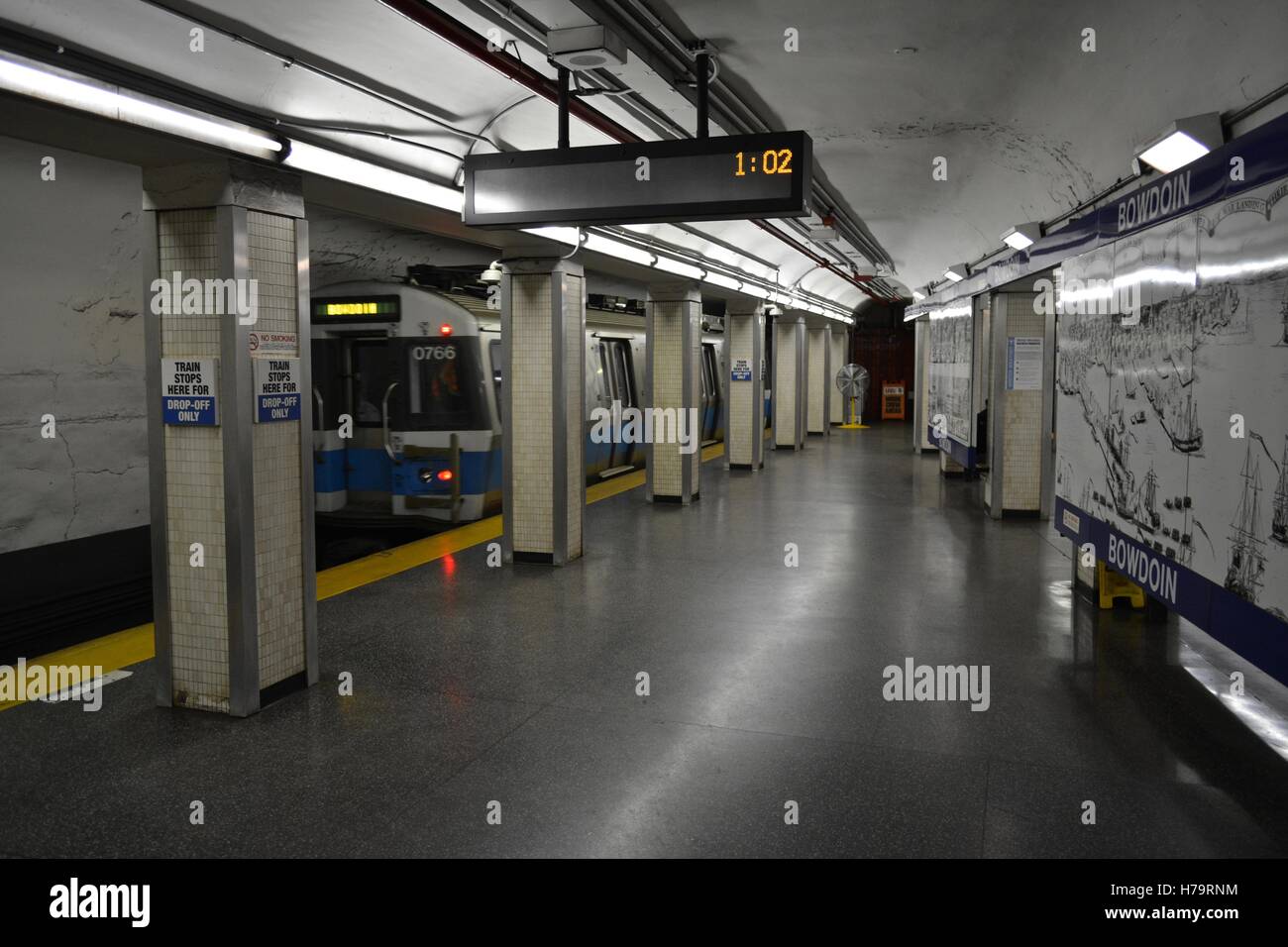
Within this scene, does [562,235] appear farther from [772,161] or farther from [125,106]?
[125,106]

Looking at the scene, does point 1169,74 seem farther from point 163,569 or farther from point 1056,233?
point 163,569

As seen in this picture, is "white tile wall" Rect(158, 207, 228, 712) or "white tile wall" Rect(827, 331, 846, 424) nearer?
"white tile wall" Rect(158, 207, 228, 712)

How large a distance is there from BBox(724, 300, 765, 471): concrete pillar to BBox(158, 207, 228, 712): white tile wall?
432 inches

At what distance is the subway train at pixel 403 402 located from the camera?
9.30m

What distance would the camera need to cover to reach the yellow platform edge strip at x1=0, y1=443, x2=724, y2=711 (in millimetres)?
5512

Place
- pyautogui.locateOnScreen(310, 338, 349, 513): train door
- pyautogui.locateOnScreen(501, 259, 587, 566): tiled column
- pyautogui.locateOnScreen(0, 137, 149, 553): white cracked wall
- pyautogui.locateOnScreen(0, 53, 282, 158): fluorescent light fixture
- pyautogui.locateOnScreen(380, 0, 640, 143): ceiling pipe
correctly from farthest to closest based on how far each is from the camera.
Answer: pyautogui.locateOnScreen(310, 338, 349, 513): train door → pyautogui.locateOnScreen(501, 259, 587, 566): tiled column → pyautogui.locateOnScreen(0, 137, 149, 553): white cracked wall → pyautogui.locateOnScreen(380, 0, 640, 143): ceiling pipe → pyautogui.locateOnScreen(0, 53, 282, 158): fluorescent light fixture

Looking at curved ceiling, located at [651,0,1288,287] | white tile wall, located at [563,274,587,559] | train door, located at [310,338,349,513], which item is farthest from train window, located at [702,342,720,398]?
curved ceiling, located at [651,0,1288,287]

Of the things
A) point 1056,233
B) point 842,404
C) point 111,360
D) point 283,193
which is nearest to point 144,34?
point 283,193

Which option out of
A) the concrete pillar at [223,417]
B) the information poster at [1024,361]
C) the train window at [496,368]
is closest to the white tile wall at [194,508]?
the concrete pillar at [223,417]

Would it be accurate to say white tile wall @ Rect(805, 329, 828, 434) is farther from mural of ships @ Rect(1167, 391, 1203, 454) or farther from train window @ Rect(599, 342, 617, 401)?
mural of ships @ Rect(1167, 391, 1203, 454)

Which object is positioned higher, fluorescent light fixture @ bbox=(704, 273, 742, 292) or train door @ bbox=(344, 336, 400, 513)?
fluorescent light fixture @ bbox=(704, 273, 742, 292)

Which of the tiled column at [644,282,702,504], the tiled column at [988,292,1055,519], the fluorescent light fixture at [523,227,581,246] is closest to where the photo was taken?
the fluorescent light fixture at [523,227,581,246]

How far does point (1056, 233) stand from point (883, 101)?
6.19 feet

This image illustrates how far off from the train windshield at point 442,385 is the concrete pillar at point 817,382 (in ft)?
45.4
